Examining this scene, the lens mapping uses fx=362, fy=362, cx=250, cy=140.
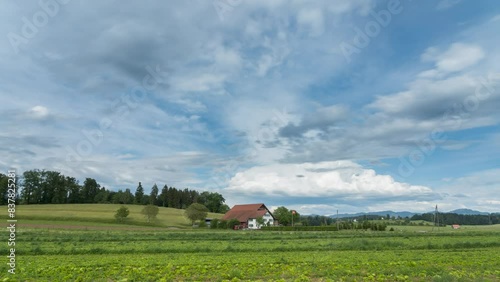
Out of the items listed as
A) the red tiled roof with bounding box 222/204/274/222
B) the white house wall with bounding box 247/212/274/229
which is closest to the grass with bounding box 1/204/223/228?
the red tiled roof with bounding box 222/204/274/222

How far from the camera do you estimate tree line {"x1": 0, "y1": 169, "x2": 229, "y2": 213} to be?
152500mm

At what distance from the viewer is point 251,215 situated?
136 metres

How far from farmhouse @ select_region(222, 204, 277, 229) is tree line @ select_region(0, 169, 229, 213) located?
168 ft

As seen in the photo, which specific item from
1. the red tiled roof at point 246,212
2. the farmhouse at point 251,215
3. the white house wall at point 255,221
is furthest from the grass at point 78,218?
the white house wall at point 255,221

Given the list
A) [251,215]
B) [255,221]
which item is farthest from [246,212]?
[255,221]

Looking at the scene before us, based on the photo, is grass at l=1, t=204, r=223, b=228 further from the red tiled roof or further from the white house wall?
the white house wall

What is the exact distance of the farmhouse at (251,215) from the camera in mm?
131750

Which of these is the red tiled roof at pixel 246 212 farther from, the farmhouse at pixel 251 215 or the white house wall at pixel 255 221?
the white house wall at pixel 255 221

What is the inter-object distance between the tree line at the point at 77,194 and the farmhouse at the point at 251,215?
51.2 m

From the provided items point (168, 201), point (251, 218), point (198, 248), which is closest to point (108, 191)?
point (168, 201)

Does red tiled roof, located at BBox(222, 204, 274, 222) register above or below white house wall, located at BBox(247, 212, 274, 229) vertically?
above

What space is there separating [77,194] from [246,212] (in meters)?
87.0

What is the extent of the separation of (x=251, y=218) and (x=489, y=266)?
115688 millimetres

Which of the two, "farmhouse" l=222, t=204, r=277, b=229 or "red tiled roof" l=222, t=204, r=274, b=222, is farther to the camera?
"red tiled roof" l=222, t=204, r=274, b=222
